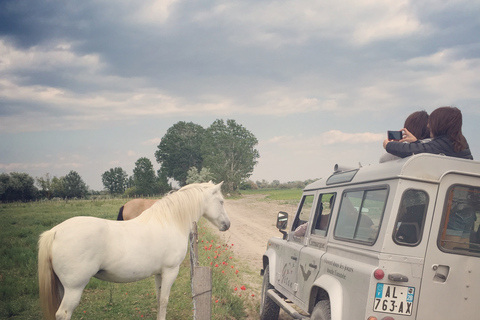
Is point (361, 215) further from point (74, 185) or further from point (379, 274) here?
point (74, 185)

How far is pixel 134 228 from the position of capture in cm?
500

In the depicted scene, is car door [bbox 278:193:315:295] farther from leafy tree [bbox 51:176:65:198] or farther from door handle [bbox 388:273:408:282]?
leafy tree [bbox 51:176:65:198]

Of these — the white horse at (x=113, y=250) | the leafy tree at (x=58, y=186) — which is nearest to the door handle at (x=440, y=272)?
the white horse at (x=113, y=250)

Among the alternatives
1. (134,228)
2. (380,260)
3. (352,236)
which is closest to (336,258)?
(352,236)

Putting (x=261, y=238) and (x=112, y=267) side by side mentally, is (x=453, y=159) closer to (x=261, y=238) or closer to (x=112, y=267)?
(x=112, y=267)

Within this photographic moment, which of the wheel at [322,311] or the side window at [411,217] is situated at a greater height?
the side window at [411,217]

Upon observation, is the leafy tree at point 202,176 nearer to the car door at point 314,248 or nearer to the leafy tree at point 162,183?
the leafy tree at point 162,183

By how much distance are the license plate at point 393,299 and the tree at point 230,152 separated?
205 ft

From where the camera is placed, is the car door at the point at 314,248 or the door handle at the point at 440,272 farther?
the car door at the point at 314,248

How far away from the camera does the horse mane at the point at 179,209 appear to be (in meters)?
5.38

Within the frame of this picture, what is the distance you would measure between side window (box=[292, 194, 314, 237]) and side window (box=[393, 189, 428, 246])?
1.95 meters

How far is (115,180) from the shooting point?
10506 centimetres

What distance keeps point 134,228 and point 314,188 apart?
7.79 ft

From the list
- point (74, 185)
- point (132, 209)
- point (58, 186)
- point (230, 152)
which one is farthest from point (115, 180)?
point (132, 209)
